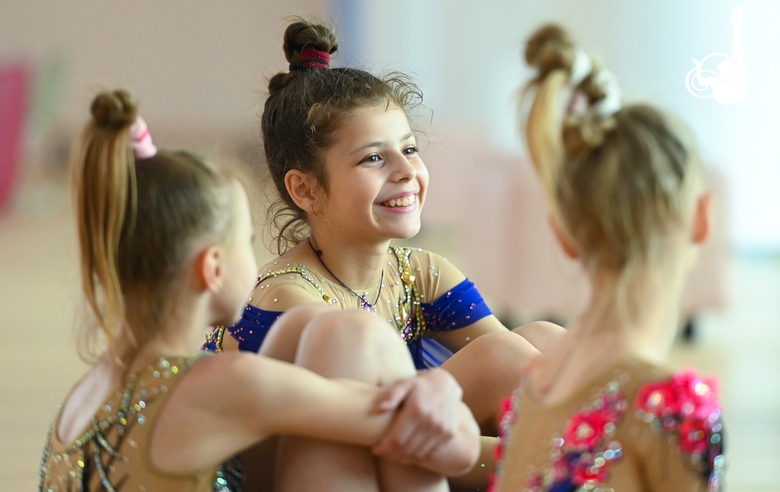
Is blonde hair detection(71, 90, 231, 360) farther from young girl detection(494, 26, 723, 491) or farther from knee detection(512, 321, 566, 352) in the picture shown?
knee detection(512, 321, 566, 352)

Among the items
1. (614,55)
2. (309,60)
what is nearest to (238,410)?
(309,60)

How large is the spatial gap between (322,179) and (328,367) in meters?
0.59

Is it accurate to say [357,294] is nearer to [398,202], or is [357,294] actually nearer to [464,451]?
[398,202]

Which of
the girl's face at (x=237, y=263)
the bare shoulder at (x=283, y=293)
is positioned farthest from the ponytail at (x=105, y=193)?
the bare shoulder at (x=283, y=293)

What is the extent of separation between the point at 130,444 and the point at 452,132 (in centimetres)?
469

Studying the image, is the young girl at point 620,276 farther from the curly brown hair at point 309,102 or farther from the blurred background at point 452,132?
the curly brown hair at point 309,102

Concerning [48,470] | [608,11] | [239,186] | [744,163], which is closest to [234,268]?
[239,186]

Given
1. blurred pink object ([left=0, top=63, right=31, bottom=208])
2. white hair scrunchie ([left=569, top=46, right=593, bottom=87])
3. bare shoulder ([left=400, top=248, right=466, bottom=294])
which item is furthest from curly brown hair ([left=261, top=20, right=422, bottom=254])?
blurred pink object ([left=0, top=63, right=31, bottom=208])

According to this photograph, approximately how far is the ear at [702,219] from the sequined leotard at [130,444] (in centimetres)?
57

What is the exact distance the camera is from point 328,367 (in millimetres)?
1133

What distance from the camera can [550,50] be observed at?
917mm

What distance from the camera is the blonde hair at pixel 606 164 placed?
92 centimetres

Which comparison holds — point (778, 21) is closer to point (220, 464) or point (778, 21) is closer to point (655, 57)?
point (655, 57)

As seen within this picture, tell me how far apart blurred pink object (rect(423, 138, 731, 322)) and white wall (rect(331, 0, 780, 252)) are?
0.71 ft
